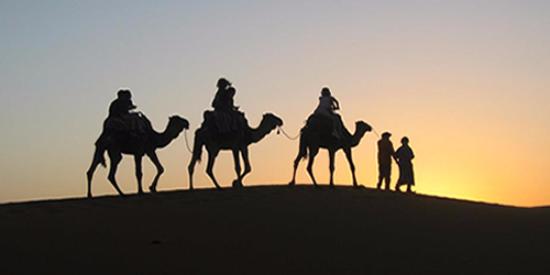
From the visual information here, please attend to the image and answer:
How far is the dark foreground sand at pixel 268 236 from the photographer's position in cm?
1588

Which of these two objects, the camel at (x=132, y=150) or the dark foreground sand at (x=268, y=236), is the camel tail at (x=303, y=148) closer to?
the dark foreground sand at (x=268, y=236)

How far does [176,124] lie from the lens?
85.9 feet

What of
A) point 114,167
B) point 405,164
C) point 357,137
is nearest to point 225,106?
point 114,167

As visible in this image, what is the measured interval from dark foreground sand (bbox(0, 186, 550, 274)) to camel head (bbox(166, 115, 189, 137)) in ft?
7.93

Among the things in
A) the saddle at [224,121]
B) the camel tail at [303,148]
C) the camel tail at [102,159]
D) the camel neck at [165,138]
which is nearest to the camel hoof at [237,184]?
the saddle at [224,121]

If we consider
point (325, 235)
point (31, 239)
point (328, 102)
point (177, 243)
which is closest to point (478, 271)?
point (325, 235)

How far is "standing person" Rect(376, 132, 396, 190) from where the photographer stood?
2821 cm

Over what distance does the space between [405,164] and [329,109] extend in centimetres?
442

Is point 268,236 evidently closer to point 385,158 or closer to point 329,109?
point 329,109

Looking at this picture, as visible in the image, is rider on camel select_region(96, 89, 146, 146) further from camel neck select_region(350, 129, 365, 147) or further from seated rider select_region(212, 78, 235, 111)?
camel neck select_region(350, 129, 365, 147)

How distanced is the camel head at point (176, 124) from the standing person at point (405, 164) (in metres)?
6.10

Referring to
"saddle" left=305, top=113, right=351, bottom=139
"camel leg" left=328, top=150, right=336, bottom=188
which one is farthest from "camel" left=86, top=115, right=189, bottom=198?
"camel leg" left=328, top=150, right=336, bottom=188

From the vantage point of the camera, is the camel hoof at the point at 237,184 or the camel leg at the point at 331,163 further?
the camel hoof at the point at 237,184

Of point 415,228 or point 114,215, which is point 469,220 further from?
point 114,215
